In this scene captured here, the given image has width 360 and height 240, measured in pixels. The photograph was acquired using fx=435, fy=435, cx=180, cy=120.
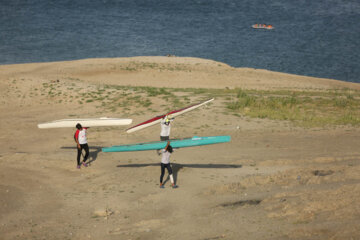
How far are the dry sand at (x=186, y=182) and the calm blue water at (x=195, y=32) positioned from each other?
32.1 metres

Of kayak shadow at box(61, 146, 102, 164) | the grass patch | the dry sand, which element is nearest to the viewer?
the dry sand

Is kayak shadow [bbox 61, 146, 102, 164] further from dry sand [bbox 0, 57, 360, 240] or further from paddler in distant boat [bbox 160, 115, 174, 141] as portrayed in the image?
paddler in distant boat [bbox 160, 115, 174, 141]

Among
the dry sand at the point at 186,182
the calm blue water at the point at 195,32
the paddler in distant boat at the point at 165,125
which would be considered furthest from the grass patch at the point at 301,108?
the calm blue water at the point at 195,32

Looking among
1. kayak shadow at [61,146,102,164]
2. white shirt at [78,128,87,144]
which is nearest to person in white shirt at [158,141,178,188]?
white shirt at [78,128,87,144]

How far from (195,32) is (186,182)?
193 feet

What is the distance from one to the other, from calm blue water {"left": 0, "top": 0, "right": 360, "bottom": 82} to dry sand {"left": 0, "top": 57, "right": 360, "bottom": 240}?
3213 centimetres

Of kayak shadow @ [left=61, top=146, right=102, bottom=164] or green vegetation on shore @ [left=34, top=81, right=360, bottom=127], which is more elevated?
green vegetation on shore @ [left=34, top=81, right=360, bottom=127]

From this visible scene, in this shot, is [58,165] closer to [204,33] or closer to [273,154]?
[273,154]

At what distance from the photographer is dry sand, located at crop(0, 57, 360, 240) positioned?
41.3 ft

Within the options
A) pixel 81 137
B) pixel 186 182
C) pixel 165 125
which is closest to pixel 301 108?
pixel 165 125

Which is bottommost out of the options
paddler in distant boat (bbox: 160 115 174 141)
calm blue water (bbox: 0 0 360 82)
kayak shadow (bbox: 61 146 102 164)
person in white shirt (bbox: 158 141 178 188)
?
kayak shadow (bbox: 61 146 102 164)

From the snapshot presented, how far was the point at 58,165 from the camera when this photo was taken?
18.3 m

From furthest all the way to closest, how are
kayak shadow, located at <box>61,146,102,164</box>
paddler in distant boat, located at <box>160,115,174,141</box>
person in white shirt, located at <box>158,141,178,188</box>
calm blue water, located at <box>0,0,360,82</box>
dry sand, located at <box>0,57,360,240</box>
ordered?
calm blue water, located at <box>0,0,360,82</box>
kayak shadow, located at <box>61,146,102,164</box>
paddler in distant boat, located at <box>160,115,174,141</box>
person in white shirt, located at <box>158,141,178,188</box>
dry sand, located at <box>0,57,360,240</box>

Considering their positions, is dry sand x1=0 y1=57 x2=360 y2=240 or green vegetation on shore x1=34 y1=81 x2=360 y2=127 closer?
dry sand x1=0 y1=57 x2=360 y2=240
